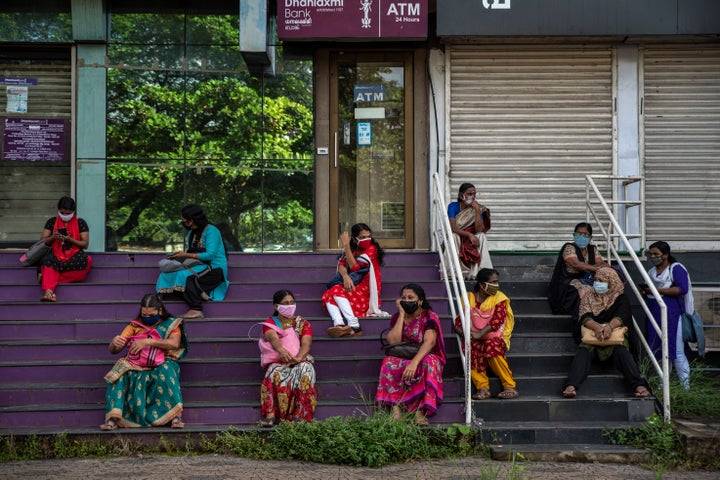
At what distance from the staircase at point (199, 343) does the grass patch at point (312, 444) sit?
0.24 meters

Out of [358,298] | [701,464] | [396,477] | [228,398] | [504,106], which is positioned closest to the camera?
[396,477]

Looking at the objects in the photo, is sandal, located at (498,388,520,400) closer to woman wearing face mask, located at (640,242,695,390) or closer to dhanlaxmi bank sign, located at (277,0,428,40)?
woman wearing face mask, located at (640,242,695,390)

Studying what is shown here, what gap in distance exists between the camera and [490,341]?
765 centimetres

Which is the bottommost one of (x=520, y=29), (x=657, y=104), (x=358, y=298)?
(x=358, y=298)

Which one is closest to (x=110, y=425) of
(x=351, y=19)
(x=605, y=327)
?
(x=605, y=327)

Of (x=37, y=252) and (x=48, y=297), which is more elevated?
(x=37, y=252)

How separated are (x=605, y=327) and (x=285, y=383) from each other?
125 inches

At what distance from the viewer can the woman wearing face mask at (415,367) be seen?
7195 millimetres

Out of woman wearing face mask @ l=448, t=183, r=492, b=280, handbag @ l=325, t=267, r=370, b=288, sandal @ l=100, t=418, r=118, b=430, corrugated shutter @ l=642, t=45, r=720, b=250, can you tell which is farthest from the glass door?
sandal @ l=100, t=418, r=118, b=430

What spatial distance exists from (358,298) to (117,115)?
14.5 feet

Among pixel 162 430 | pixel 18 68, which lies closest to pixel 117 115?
pixel 18 68

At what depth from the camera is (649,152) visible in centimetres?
1052

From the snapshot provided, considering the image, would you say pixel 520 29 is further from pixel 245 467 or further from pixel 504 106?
pixel 245 467

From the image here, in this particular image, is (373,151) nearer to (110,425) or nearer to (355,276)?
(355,276)
